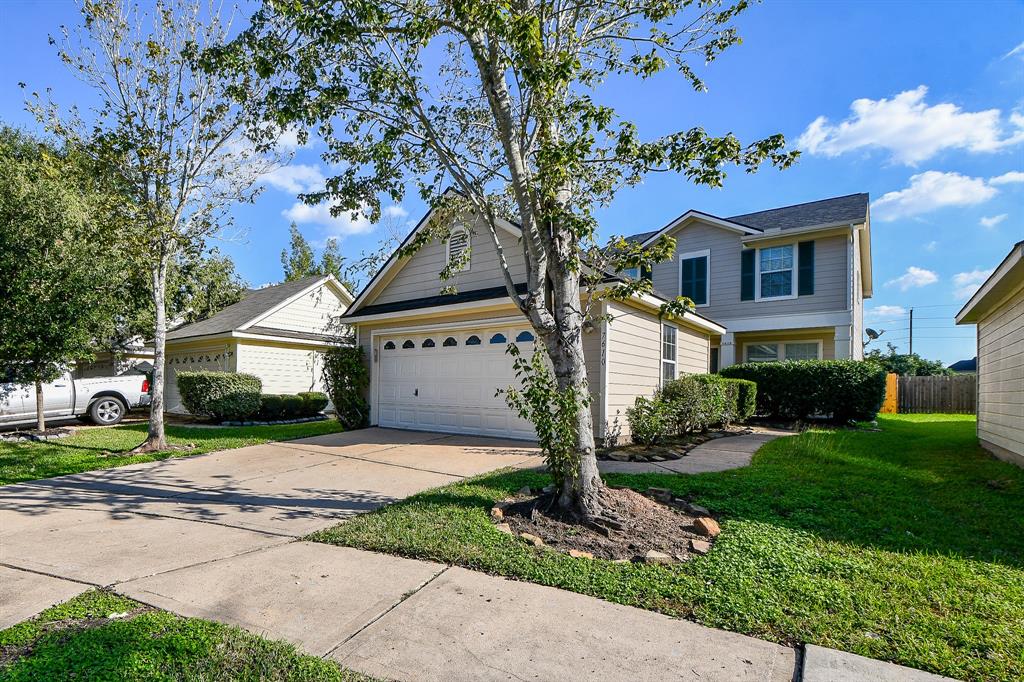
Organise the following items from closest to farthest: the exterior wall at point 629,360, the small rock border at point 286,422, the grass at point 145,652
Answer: the grass at point 145,652 → the exterior wall at point 629,360 → the small rock border at point 286,422

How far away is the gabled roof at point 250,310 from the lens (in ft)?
56.5

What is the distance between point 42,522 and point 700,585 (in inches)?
239

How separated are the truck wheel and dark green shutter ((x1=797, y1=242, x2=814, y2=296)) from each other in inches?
755

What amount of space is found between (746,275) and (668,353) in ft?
18.4

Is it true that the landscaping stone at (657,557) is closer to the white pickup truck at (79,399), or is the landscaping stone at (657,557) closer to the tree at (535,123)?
the tree at (535,123)

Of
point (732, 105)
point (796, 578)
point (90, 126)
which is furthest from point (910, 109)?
point (90, 126)

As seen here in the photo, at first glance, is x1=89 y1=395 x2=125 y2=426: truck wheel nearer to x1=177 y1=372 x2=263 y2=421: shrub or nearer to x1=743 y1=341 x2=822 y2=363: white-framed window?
x1=177 y1=372 x2=263 y2=421: shrub

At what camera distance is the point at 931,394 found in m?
18.5

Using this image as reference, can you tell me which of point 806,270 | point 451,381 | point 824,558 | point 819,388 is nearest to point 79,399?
point 451,381

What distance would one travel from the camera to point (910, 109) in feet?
32.1

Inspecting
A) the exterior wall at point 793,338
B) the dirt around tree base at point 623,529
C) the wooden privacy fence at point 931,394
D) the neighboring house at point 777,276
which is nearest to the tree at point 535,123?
the dirt around tree base at point 623,529

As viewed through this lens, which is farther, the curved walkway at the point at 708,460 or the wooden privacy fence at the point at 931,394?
the wooden privacy fence at the point at 931,394

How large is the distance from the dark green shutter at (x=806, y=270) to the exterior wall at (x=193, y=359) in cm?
1710

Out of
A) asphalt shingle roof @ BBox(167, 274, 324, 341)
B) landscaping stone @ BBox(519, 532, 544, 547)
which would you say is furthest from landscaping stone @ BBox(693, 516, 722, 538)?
asphalt shingle roof @ BBox(167, 274, 324, 341)
